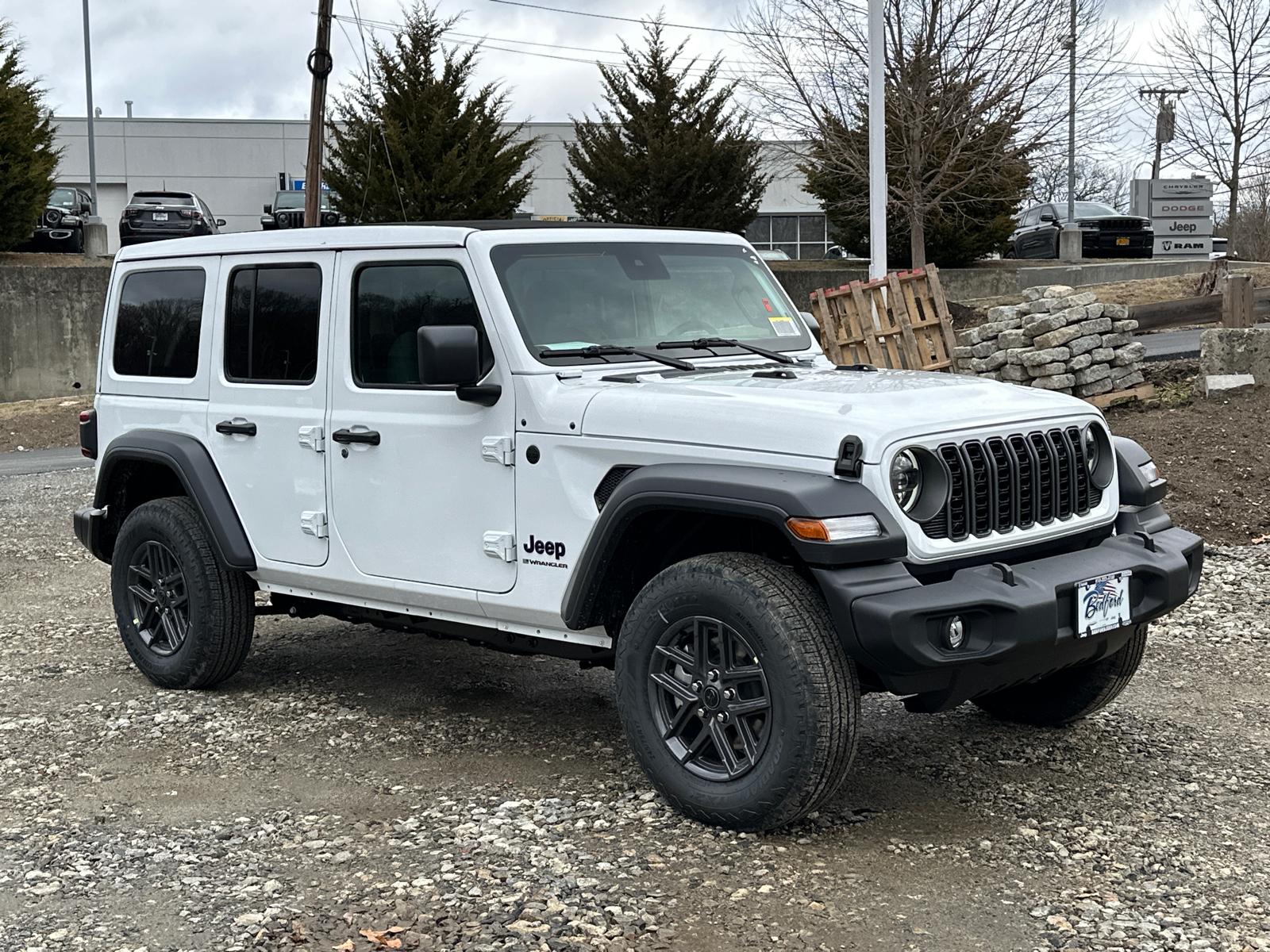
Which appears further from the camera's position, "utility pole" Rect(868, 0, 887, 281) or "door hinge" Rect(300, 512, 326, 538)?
"utility pole" Rect(868, 0, 887, 281)

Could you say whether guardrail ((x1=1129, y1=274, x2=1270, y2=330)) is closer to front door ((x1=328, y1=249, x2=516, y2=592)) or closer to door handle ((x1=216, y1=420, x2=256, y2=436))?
front door ((x1=328, y1=249, x2=516, y2=592))

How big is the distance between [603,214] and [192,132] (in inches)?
1160

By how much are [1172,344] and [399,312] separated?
14366 mm

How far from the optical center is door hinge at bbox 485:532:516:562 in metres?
4.85

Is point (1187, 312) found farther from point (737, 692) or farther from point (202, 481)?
point (737, 692)

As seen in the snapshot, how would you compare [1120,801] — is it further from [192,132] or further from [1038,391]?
[192,132]

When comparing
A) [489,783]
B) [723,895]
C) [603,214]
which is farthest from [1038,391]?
[603,214]

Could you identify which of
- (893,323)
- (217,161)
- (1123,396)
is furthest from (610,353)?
(217,161)

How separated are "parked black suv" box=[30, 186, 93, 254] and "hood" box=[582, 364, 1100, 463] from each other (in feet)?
96.2

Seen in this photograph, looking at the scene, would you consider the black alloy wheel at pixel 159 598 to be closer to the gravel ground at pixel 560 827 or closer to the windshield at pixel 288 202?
the gravel ground at pixel 560 827

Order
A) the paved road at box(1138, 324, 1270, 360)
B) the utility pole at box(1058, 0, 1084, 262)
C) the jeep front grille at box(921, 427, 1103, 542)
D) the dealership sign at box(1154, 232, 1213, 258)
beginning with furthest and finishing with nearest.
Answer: the dealership sign at box(1154, 232, 1213, 258)
the utility pole at box(1058, 0, 1084, 262)
the paved road at box(1138, 324, 1270, 360)
the jeep front grille at box(921, 427, 1103, 542)

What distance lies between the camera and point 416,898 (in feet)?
12.9

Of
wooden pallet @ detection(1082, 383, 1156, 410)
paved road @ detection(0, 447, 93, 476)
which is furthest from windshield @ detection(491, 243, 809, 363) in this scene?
paved road @ detection(0, 447, 93, 476)

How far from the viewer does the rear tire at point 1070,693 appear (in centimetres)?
514
